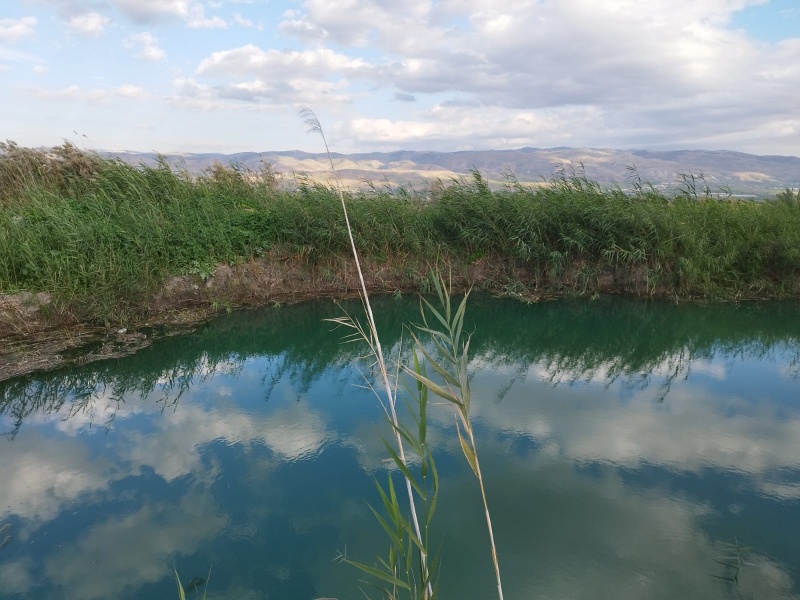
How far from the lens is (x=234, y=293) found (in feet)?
26.7

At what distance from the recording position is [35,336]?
21.2 ft

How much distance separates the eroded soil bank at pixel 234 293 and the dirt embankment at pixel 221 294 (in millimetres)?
11

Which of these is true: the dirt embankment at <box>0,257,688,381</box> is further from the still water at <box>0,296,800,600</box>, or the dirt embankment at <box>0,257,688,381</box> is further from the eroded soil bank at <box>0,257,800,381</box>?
the still water at <box>0,296,800,600</box>

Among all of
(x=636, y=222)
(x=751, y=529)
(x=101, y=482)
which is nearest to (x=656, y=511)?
(x=751, y=529)

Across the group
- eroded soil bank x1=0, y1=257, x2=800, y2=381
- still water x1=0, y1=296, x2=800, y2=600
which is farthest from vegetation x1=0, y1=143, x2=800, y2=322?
still water x1=0, y1=296, x2=800, y2=600

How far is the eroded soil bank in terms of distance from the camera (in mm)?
6273

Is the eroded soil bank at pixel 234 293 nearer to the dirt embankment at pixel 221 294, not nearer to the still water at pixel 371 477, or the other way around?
the dirt embankment at pixel 221 294

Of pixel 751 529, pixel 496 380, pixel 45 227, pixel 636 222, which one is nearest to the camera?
pixel 751 529

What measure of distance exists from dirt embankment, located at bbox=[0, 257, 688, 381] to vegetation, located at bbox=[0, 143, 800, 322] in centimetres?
7

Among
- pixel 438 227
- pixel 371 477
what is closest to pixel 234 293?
pixel 438 227

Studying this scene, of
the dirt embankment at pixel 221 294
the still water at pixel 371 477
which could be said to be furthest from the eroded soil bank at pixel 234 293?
the still water at pixel 371 477

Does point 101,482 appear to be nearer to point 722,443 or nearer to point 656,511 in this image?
point 656,511

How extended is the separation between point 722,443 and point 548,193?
5.45 metres

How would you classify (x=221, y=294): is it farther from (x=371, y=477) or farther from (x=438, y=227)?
(x=371, y=477)
